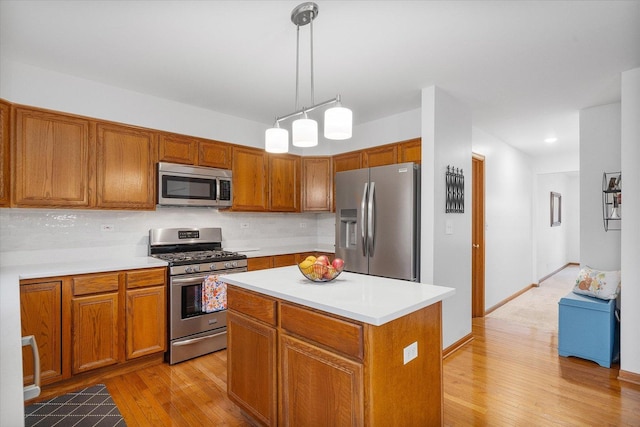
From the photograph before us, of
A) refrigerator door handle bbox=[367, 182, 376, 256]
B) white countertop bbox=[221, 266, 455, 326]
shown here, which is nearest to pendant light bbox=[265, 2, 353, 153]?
white countertop bbox=[221, 266, 455, 326]

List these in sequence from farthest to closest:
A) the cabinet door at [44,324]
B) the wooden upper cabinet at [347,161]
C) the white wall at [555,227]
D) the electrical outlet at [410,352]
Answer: the white wall at [555,227] < the wooden upper cabinet at [347,161] < the cabinet door at [44,324] < the electrical outlet at [410,352]

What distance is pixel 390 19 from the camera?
2082mm

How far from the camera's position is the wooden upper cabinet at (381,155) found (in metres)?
3.74

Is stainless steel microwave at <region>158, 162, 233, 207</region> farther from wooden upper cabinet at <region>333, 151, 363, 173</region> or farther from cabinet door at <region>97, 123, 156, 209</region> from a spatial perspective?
wooden upper cabinet at <region>333, 151, 363, 173</region>

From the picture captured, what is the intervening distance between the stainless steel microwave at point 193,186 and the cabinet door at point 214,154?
0.07 metres

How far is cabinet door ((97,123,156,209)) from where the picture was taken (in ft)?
10.0

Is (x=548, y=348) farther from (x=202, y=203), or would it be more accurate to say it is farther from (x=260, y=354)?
(x=202, y=203)

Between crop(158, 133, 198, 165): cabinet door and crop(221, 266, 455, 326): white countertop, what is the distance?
1821 millimetres

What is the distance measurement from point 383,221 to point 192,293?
77.1 inches

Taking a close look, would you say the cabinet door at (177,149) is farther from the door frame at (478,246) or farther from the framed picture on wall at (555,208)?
the framed picture on wall at (555,208)

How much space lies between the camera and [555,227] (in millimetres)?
7738

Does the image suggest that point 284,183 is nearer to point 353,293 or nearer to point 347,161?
point 347,161

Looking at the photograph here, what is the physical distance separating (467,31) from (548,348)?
3154 mm

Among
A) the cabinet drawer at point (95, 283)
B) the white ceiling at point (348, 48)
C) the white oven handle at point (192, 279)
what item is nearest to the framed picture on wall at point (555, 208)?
the white ceiling at point (348, 48)
